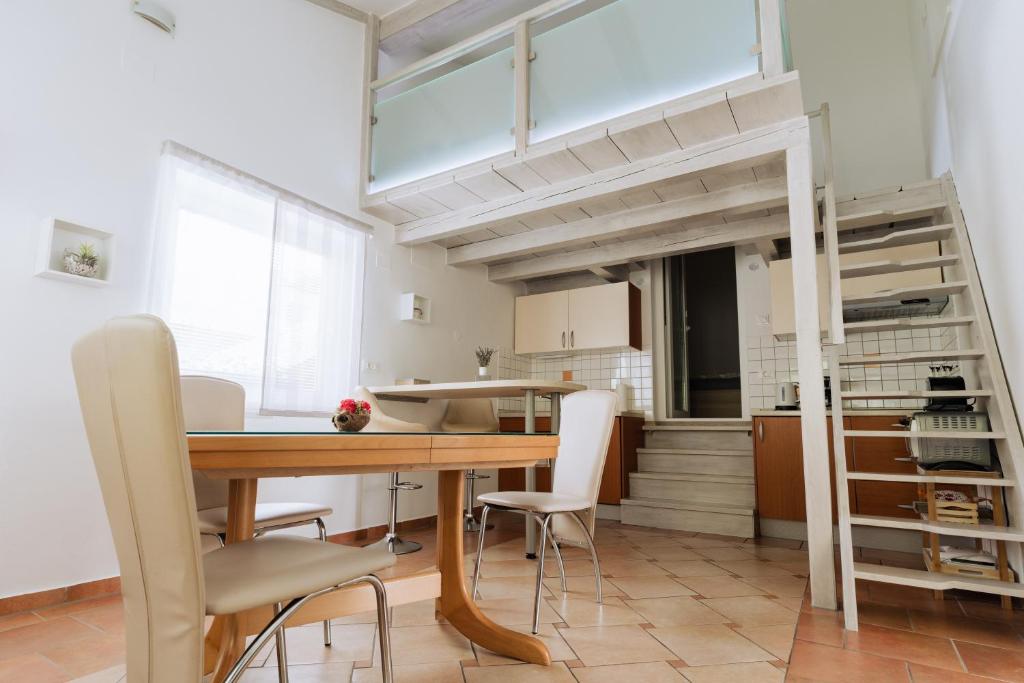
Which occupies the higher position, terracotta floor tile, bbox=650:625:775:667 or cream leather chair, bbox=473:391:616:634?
cream leather chair, bbox=473:391:616:634

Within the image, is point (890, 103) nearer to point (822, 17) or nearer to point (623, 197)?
point (822, 17)

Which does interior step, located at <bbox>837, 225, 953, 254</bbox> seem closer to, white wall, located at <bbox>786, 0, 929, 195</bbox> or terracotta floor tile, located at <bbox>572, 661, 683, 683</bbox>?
white wall, located at <bbox>786, 0, 929, 195</bbox>

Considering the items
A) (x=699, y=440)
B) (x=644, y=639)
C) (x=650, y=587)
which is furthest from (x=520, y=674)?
(x=699, y=440)

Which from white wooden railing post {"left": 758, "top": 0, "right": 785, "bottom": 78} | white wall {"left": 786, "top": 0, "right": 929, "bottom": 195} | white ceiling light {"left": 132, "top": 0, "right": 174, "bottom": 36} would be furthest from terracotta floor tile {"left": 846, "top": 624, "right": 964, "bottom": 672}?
white ceiling light {"left": 132, "top": 0, "right": 174, "bottom": 36}

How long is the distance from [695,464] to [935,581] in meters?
2.72

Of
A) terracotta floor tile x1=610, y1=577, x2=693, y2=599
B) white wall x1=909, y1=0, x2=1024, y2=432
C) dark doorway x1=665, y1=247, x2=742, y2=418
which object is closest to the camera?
white wall x1=909, y1=0, x2=1024, y2=432

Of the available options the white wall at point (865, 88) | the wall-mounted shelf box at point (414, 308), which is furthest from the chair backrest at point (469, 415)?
the white wall at point (865, 88)

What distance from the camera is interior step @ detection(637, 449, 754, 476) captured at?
4.84m

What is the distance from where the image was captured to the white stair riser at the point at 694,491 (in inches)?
181

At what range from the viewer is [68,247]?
2713 millimetres

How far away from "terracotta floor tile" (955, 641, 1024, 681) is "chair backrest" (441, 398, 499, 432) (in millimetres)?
3343

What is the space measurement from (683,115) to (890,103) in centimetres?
302

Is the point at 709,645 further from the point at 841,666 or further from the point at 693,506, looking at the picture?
the point at 693,506

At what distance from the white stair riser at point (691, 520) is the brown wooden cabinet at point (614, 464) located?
0.62ft
